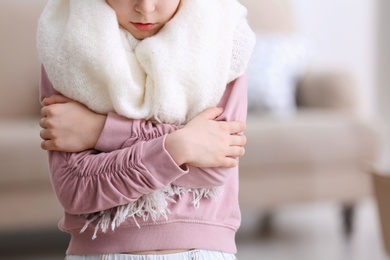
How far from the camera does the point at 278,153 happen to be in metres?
3.17

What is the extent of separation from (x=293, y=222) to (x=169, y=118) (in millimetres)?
2590

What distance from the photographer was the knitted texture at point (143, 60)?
4.05 feet

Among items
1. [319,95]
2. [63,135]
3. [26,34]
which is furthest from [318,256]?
[63,135]

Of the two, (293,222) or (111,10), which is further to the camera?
(293,222)

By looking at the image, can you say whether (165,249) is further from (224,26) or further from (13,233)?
(13,233)

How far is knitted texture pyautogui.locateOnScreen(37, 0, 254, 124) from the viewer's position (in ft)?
4.05

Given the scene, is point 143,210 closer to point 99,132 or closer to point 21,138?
point 99,132

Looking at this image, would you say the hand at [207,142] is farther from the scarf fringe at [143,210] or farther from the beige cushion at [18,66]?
the beige cushion at [18,66]

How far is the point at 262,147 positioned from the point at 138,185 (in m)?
1.96

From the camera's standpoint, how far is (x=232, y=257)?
1.34m

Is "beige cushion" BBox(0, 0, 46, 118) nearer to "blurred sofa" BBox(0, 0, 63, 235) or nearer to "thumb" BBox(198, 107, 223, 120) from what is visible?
"blurred sofa" BBox(0, 0, 63, 235)

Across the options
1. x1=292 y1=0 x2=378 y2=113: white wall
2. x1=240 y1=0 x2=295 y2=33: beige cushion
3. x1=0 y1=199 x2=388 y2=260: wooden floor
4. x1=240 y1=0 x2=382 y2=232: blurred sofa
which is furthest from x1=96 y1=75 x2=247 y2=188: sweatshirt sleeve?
x1=292 y1=0 x2=378 y2=113: white wall

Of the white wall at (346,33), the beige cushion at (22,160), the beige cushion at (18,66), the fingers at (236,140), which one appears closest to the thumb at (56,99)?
the fingers at (236,140)

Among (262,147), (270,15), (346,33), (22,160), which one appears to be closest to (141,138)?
(22,160)
